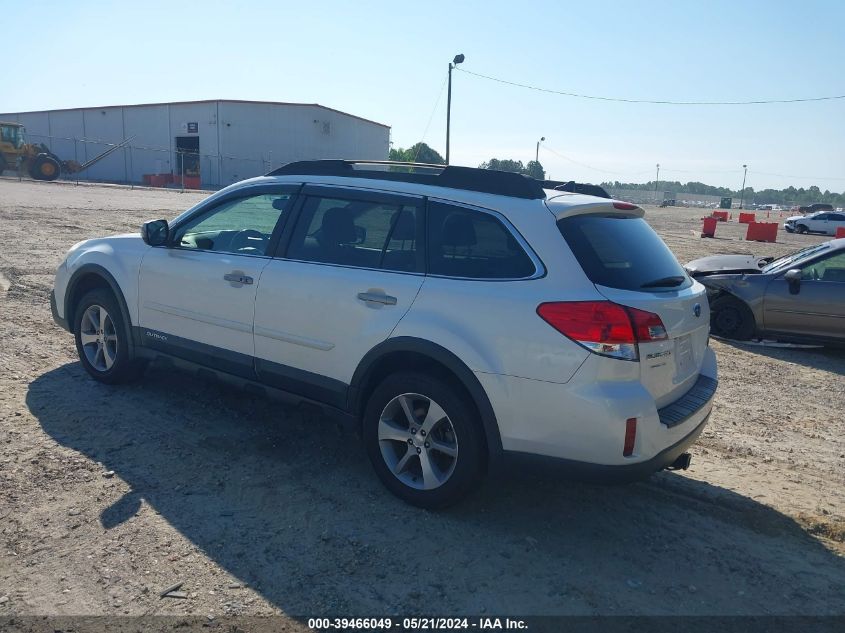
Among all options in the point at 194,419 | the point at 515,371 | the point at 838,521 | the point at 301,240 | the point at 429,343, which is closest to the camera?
the point at 515,371

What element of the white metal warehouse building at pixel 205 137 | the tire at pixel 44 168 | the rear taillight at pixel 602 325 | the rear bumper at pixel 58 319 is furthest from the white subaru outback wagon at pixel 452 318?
the white metal warehouse building at pixel 205 137

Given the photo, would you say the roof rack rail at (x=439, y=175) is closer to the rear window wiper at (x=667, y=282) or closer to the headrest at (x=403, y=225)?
the headrest at (x=403, y=225)

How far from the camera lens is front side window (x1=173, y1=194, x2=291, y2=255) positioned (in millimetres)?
4613

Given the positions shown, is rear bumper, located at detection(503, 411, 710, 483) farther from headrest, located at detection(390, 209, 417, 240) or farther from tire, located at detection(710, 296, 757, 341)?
tire, located at detection(710, 296, 757, 341)

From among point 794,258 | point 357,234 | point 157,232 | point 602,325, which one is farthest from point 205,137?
point 602,325

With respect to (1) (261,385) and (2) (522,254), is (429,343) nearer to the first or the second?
(2) (522,254)

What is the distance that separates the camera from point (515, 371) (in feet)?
11.1

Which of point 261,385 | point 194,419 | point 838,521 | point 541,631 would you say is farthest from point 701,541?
point 194,419

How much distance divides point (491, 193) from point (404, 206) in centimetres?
54

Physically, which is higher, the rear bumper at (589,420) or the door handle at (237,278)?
the door handle at (237,278)

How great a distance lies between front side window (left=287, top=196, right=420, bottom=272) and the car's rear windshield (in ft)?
3.00

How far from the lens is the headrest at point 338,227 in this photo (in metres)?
4.24

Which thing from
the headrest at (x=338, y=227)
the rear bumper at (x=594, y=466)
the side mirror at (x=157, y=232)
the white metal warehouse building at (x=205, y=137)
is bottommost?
the rear bumper at (x=594, y=466)

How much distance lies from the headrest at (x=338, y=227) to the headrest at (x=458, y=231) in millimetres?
673
